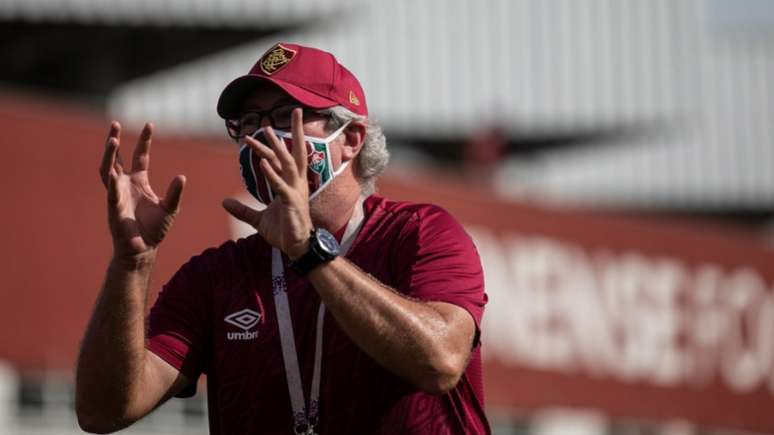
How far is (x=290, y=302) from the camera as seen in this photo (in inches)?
175

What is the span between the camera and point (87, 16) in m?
21.1

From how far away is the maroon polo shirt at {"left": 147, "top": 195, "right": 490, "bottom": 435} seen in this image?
168 inches

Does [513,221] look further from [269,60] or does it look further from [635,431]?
[269,60]

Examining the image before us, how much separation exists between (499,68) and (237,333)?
2598 cm

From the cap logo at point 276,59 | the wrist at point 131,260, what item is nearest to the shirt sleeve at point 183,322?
the wrist at point 131,260

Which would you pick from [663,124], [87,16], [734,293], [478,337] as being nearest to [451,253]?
[478,337]

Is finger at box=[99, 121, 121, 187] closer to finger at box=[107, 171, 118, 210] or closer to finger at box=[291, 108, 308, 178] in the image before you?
finger at box=[107, 171, 118, 210]

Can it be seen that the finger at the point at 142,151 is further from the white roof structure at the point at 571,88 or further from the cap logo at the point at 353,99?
the white roof structure at the point at 571,88

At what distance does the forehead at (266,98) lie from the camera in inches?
173

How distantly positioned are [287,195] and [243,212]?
12.8 inches

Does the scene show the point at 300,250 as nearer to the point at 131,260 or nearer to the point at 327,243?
the point at 327,243

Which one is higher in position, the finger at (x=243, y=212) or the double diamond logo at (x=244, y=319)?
the finger at (x=243, y=212)

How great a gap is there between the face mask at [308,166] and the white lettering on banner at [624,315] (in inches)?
577

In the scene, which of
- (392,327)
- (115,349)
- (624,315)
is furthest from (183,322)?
(624,315)
